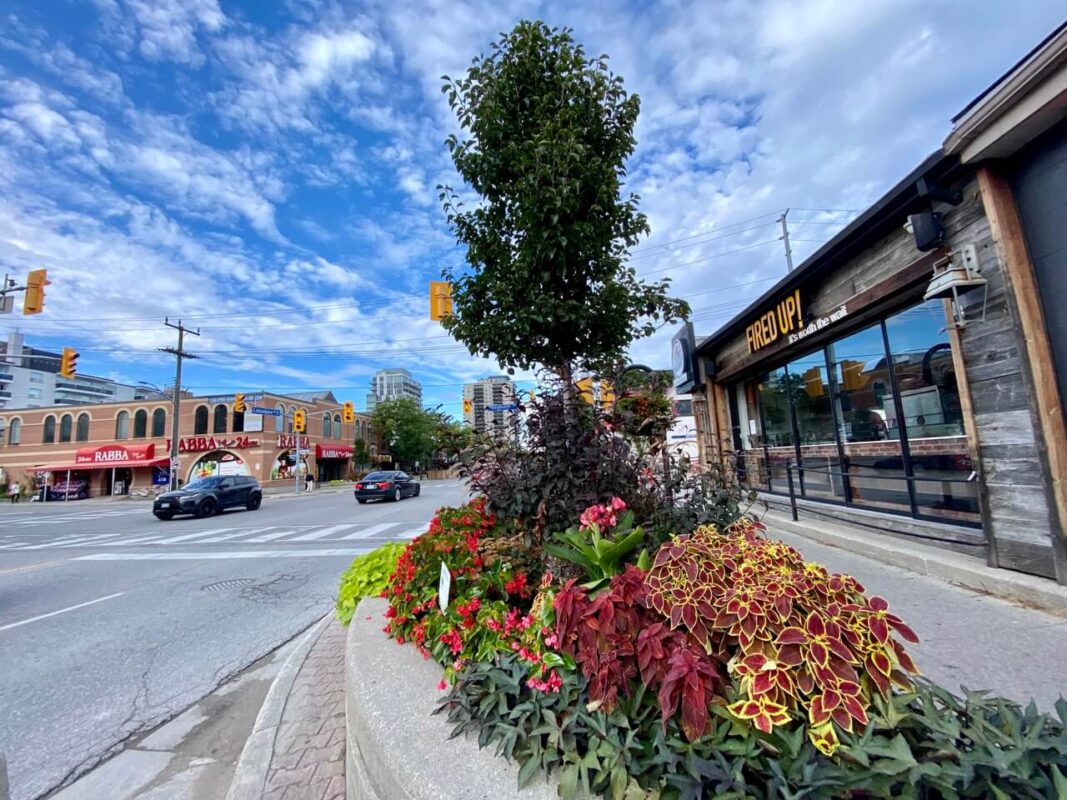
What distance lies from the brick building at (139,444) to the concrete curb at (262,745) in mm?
40742

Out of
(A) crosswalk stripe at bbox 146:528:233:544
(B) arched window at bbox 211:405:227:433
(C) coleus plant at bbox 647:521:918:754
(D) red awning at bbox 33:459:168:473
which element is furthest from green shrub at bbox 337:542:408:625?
(D) red awning at bbox 33:459:168:473

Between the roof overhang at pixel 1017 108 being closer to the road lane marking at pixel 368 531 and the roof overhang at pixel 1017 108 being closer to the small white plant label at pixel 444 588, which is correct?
the small white plant label at pixel 444 588

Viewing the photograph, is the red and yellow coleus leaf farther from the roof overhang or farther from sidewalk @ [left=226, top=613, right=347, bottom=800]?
the roof overhang

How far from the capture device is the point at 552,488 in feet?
10.3

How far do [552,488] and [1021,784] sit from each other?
2.24 m

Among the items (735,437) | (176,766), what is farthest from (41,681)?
(735,437)

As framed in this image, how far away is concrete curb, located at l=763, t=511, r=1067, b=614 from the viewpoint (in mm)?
3848

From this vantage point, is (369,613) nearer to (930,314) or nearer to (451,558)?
(451,558)

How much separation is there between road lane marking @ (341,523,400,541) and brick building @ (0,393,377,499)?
103ft

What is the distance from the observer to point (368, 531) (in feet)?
40.2

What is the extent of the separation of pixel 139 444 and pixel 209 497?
30.3 meters

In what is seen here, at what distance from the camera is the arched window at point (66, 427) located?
42.6 metres

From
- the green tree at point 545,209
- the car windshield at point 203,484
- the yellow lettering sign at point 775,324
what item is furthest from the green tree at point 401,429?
the green tree at point 545,209

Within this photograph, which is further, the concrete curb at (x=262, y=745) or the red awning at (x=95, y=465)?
the red awning at (x=95, y=465)
